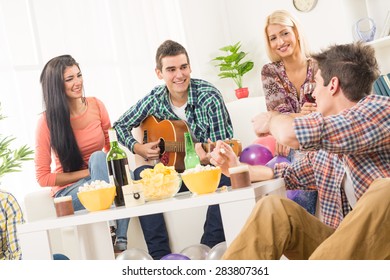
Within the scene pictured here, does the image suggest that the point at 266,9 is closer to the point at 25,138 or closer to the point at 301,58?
the point at 301,58

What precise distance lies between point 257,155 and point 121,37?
2010mm

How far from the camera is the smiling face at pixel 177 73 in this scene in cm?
359

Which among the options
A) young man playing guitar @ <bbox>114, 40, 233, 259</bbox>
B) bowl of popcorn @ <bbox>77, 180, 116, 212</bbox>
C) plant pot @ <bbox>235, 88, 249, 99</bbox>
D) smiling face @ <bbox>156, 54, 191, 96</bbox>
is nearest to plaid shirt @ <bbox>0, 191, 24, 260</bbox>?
bowl of popcorn @ <bbox>77, 180, 116, 212</bbox>

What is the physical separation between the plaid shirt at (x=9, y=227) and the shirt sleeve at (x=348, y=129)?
A: 1.38 meters

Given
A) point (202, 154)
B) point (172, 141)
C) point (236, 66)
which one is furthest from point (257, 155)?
point (236, 66)

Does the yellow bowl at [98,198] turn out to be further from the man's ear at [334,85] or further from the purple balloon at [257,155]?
the purple balloon at [257,155]

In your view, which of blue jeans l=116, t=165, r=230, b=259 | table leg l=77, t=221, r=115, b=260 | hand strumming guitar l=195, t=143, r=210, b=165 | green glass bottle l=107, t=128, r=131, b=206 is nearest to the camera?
green glass bottle l=107, t=128, r=131, b=206

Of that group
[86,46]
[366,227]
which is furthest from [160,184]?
[86,46]

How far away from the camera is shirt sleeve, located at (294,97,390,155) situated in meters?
1.66

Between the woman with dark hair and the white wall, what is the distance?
1.29ft

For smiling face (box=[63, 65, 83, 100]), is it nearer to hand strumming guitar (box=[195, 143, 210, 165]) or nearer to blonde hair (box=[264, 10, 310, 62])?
hand strumming guitar (box=[195, 143, 210, 165])

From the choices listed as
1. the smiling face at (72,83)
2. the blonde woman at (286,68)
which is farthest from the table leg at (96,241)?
the smiling face at (72,83)

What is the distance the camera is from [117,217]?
208 centimetres
